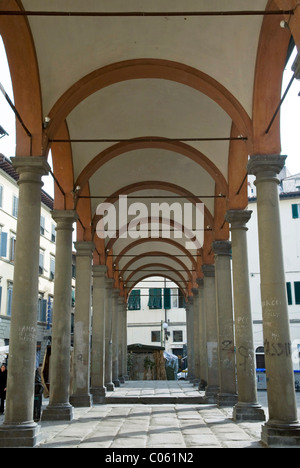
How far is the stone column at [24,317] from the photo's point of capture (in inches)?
301

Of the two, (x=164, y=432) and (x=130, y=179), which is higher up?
(x=130, y=179)

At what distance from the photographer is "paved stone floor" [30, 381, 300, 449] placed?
7.85 meters

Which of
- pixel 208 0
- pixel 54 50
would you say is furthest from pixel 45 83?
pixel 208 0

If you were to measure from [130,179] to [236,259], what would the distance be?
19.0ft

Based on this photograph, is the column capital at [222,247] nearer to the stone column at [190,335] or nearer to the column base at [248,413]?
the column base at [248,413]

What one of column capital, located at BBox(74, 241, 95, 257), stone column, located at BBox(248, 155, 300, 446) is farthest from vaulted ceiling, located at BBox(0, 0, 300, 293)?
column capital, located at BBox(74, 241, 95, 257)

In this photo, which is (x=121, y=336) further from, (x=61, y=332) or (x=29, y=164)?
(x=29, y=164)

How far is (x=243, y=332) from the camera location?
431 inches

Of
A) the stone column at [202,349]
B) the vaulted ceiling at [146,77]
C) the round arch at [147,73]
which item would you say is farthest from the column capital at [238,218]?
the stone column at [202,349]

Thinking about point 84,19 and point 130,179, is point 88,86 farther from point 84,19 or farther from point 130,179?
point 130,179

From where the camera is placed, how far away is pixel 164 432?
912 cm

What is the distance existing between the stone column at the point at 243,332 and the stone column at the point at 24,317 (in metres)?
4.67

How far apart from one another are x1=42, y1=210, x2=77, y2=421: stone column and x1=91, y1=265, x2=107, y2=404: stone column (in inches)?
173

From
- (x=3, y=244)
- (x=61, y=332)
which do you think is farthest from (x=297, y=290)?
(x=61, y=332)
